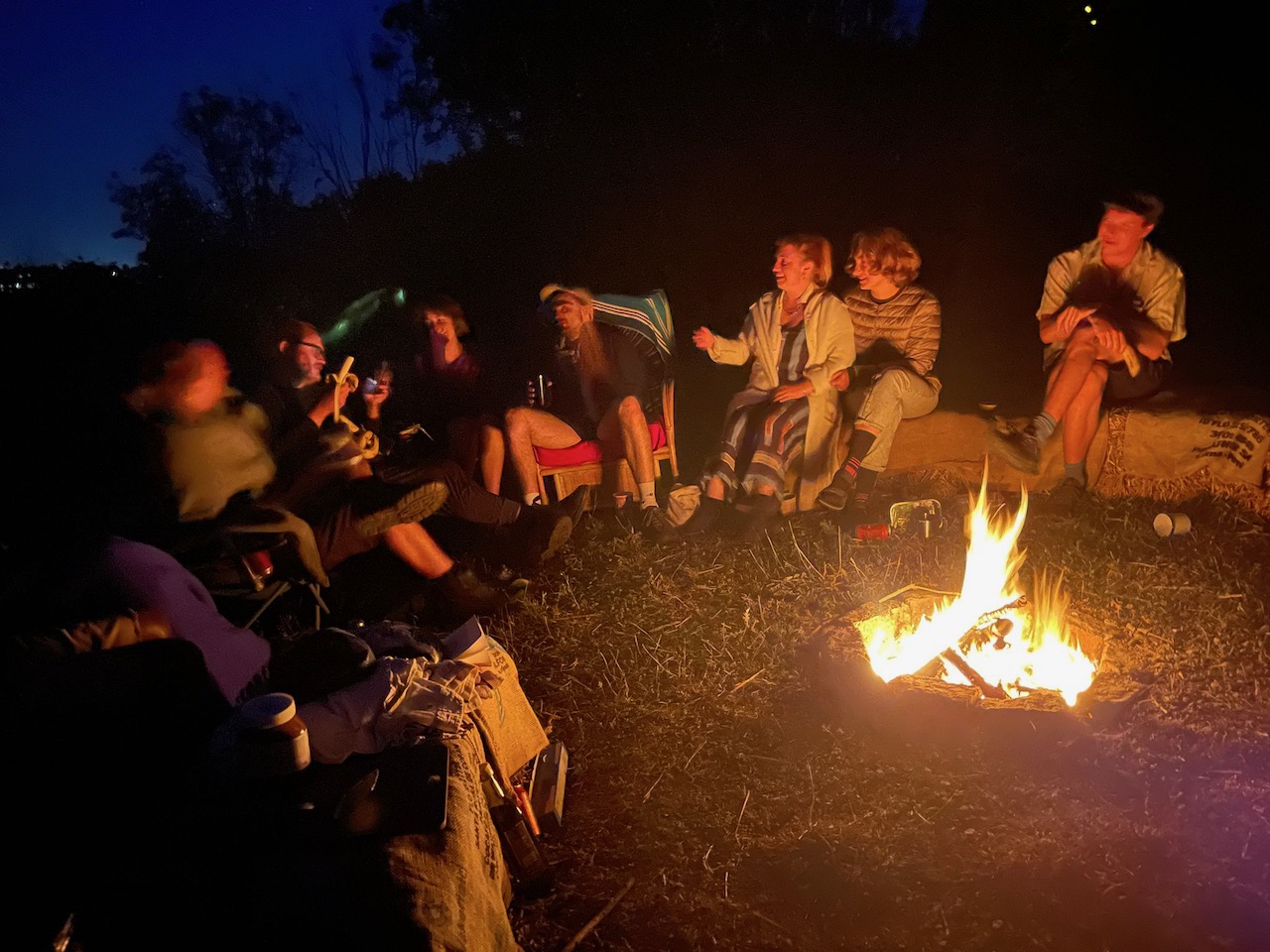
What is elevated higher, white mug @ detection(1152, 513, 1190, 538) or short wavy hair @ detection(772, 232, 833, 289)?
short wavy hair @ detection(772, 232, 833, 289)

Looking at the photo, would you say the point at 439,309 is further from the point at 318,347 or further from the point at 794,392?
the point at 794,392

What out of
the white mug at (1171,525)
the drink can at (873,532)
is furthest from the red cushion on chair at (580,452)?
the white mug at (1171,525)

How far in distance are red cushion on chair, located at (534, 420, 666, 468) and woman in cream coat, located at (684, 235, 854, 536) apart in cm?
49

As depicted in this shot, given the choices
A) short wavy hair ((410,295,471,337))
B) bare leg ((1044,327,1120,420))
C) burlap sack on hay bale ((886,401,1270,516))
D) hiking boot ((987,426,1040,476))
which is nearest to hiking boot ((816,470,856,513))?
burlap sack on hay bale ((886,401,1270,516))

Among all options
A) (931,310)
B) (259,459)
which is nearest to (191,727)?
(259,459)

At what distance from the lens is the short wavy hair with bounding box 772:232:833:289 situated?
20.0 ft

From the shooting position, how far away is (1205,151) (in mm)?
7691

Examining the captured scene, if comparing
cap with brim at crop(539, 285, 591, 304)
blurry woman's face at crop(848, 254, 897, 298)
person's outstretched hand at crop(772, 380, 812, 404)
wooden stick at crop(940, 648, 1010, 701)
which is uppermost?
cap with brim at crop(539, 285, 591, 304)

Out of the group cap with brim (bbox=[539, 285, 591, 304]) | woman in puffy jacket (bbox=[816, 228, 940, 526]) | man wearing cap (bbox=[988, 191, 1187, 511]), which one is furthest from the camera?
cap with brim (bbox=[539, 285, 591, 304])

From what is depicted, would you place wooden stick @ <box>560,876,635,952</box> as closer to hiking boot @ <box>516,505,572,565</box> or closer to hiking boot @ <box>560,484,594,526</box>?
hiking boot @ <box>516,505,572,565</box>

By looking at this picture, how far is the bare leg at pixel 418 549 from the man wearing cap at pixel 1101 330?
13.6ft

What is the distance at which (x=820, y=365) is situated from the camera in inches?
240

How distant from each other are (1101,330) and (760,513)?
280 centimetres

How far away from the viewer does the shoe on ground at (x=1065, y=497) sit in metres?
5.80
